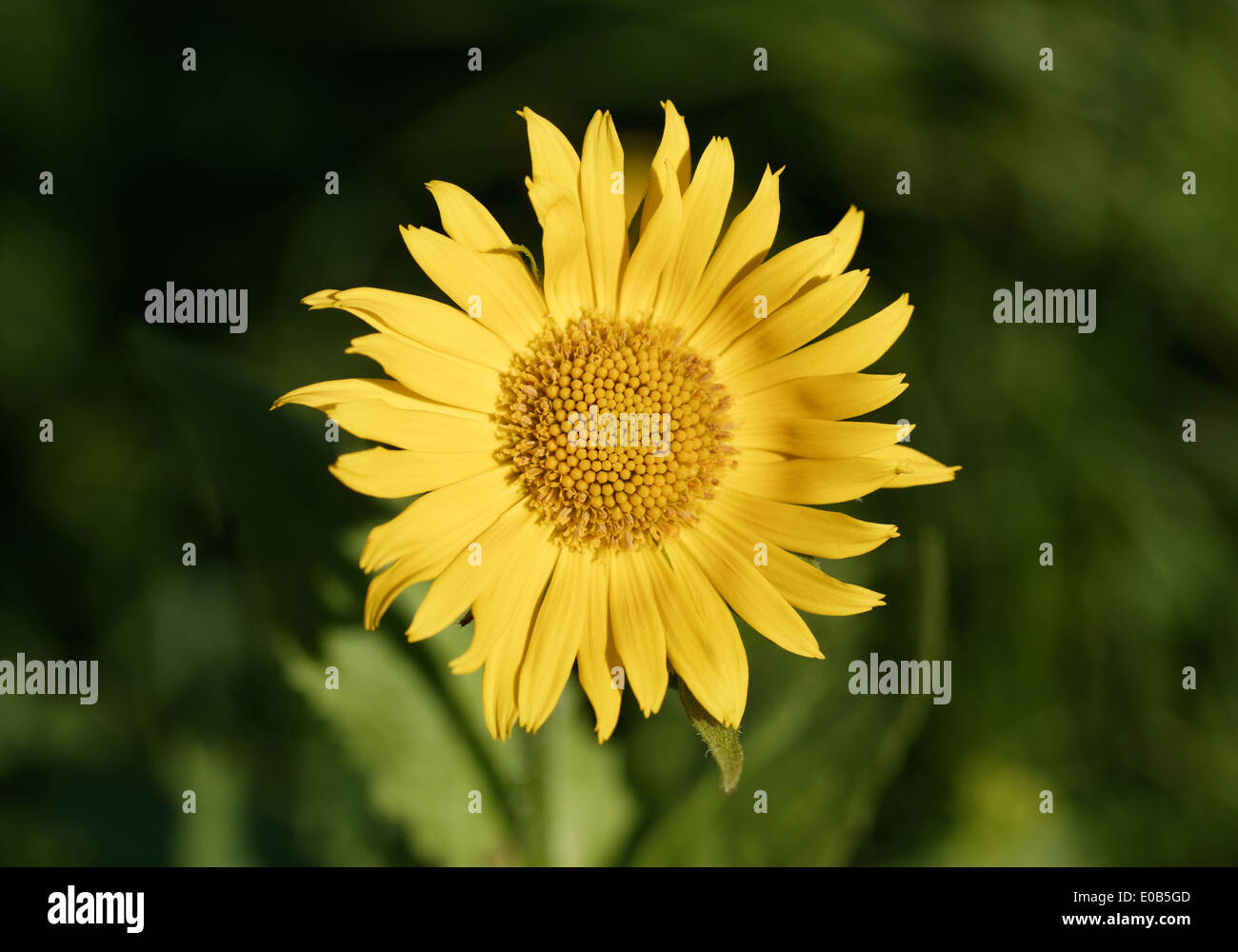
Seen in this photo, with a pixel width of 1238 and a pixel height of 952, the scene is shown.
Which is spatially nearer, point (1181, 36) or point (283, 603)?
point (283, 603)

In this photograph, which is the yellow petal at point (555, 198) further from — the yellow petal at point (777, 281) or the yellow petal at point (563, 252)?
the yellow petal at point (777, 281)

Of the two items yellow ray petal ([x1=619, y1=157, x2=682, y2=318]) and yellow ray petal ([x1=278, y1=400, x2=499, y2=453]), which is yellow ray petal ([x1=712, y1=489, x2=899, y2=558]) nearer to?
yellow ray petal ([x1=619, y1=157, x2=682, y2=318])

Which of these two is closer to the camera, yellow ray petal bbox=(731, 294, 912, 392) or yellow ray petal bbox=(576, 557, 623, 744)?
yellow ray petal bbox=(576, 557, 623, 744)

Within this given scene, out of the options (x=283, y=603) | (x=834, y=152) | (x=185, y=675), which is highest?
(x=834, y=152)

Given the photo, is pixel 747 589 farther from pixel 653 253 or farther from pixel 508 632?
pixel 653 253

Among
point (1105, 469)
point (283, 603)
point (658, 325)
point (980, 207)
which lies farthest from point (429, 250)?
point (1105, 469)

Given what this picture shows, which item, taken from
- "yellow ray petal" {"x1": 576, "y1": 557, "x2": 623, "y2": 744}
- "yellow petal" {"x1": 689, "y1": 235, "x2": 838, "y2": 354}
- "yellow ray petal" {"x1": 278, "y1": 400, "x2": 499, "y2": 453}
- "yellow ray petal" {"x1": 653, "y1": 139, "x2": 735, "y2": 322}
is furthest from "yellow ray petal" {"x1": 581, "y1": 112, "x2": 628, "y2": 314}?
"yellow ray petal" {"x1": 576, "y1": 557, "x2": 623, "y2": 744}

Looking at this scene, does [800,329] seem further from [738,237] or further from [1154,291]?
[1154,291]
